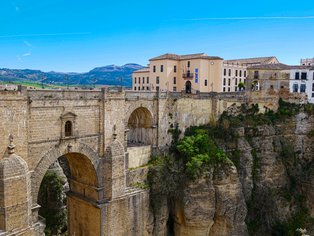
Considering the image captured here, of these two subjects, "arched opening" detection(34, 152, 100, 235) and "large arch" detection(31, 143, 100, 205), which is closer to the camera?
"large arch" detection(31, 143, 100, 205)

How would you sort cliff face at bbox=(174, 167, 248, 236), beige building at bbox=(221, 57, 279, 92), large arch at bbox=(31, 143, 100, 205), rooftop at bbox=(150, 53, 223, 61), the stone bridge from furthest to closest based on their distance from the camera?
beige building at bbox=(221, 57, 279, 92)
rooftop at bbox=(150, 53, 223, 61)
cliff face at bbox=(174, 167, 248, 236)
large arch at bbox=(31, 143, 100, 205)
the stone bridge

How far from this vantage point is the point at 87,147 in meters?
21.3

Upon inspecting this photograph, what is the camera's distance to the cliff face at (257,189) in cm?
2667

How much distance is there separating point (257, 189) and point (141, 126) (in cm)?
1352

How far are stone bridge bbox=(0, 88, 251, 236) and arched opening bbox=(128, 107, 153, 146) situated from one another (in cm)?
8

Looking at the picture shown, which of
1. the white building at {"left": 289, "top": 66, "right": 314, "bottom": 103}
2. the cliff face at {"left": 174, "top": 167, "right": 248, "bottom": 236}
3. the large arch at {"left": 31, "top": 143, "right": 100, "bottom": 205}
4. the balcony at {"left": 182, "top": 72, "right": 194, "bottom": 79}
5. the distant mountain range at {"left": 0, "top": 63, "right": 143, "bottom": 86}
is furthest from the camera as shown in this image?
the distant mountain range at {"left": 0, "top": 63, "right": 143, "bottom": 86}

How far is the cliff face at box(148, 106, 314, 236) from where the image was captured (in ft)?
87.5

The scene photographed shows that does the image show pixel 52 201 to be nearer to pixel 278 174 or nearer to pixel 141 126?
pixel 141 126

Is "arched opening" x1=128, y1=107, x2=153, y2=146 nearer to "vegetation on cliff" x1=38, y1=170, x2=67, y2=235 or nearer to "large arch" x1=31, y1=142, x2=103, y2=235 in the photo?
"large arch" x1=31, y1=142, x2=103, y2=235

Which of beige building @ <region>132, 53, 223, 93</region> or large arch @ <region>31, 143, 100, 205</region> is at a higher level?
beige building @ <region>132, 53, 223, 93</region>

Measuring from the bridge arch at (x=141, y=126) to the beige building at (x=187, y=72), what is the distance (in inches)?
518

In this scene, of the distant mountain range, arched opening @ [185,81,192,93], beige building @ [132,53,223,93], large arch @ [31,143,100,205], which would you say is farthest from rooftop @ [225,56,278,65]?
large arch @ [31,143,100,205]

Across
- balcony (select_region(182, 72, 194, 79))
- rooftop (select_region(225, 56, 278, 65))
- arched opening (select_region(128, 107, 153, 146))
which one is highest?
rooftop (select_region(225, 56, 278, 65))

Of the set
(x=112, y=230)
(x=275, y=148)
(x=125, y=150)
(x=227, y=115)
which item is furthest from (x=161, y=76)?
(x=112, y=230)
